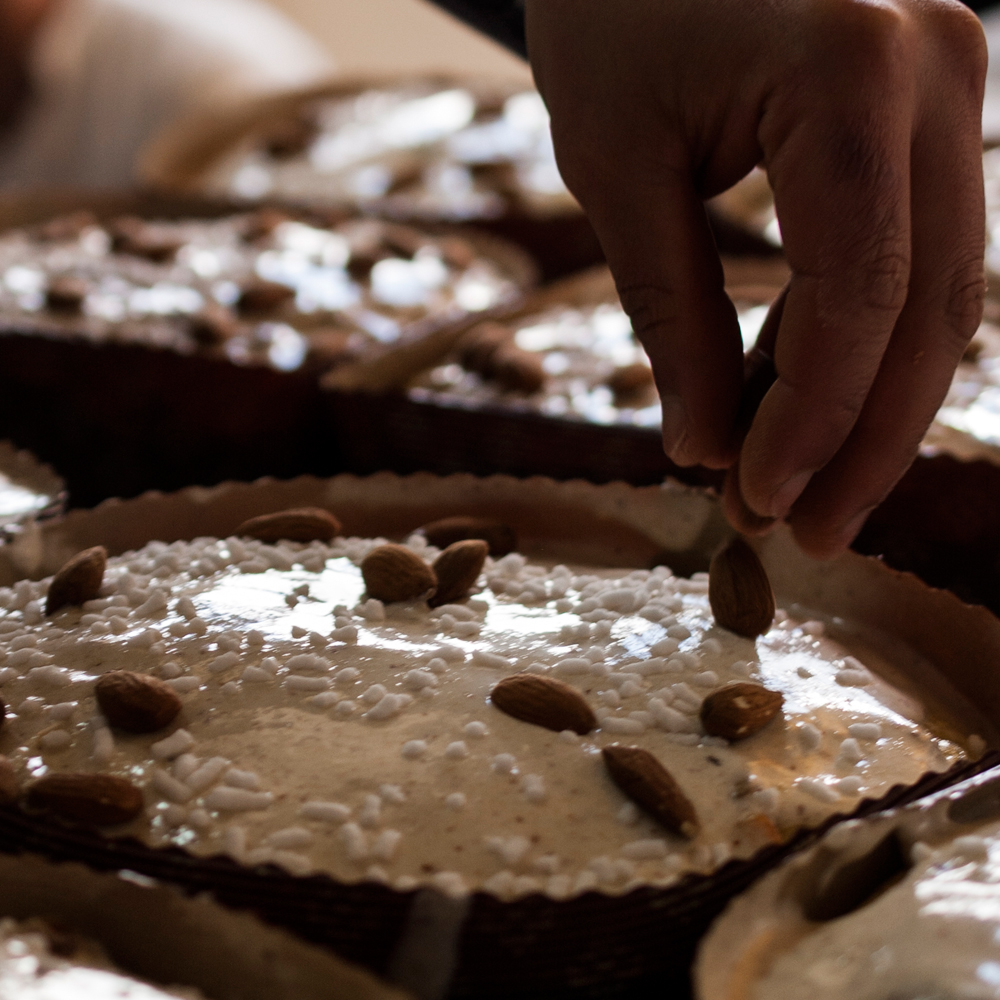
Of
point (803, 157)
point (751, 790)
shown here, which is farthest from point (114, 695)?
point (803, 157)

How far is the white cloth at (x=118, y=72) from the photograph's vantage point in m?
3.44

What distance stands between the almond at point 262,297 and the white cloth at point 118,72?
188 centimetres

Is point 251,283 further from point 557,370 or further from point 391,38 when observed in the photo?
point 391,38

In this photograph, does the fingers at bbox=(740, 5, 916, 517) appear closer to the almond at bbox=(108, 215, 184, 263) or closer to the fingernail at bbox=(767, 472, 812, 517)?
the fingernail at bbox=(767, 472, 812, 517)

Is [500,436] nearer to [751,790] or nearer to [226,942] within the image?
[751,790]

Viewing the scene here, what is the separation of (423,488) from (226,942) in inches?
25.1

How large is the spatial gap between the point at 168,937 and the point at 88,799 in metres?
0.14

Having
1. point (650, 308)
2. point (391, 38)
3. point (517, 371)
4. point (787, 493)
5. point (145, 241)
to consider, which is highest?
point (650, 308)

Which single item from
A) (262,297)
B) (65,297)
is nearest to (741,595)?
(262,297)

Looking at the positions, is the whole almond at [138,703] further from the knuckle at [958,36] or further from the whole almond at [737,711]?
the knuckle at [958,36]

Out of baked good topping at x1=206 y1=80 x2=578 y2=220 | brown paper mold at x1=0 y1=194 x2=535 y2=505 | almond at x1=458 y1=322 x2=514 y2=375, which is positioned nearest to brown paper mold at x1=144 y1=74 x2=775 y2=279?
baked good topping at x1=206 y1=80 x2=578 y2=220

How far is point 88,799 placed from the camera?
0.69m

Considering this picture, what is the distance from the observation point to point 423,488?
1.17 m

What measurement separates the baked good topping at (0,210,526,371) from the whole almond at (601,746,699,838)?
0.88 m
